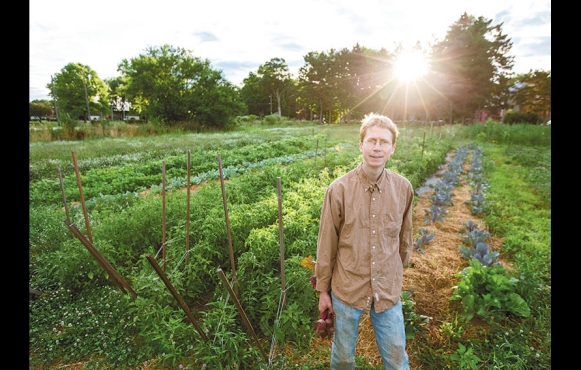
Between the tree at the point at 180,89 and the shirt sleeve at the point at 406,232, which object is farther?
the tree at the point at 180,89

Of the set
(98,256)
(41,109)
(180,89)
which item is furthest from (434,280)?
(41,109)

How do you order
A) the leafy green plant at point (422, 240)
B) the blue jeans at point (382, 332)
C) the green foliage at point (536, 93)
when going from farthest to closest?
1. the green foliage at point (536, 93)
2. the leafy green plant at point (422, 240)
3. the blue jeans at point (382, 332)

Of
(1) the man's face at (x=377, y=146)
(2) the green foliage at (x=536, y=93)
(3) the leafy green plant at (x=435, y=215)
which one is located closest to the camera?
(1) the man's face at (x=377, y=146)

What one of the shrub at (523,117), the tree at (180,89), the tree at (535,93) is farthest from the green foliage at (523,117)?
the tree at (180,89)

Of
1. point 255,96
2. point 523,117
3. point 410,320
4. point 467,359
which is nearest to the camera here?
point 467,359

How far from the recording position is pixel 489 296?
114 inches

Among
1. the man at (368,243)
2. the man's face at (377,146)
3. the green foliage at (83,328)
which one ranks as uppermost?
the man's face at (377,146)

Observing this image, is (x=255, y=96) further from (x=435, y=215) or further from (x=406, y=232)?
(x=406, y=232)

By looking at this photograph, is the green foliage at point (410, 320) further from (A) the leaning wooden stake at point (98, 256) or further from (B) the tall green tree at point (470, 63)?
(B) the tall green tree at point (470, 63)

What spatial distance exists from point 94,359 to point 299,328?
6.50ft

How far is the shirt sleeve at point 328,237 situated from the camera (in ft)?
6.09

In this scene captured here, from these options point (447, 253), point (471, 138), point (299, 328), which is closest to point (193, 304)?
point (299, 328)

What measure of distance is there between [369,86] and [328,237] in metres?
49.2
